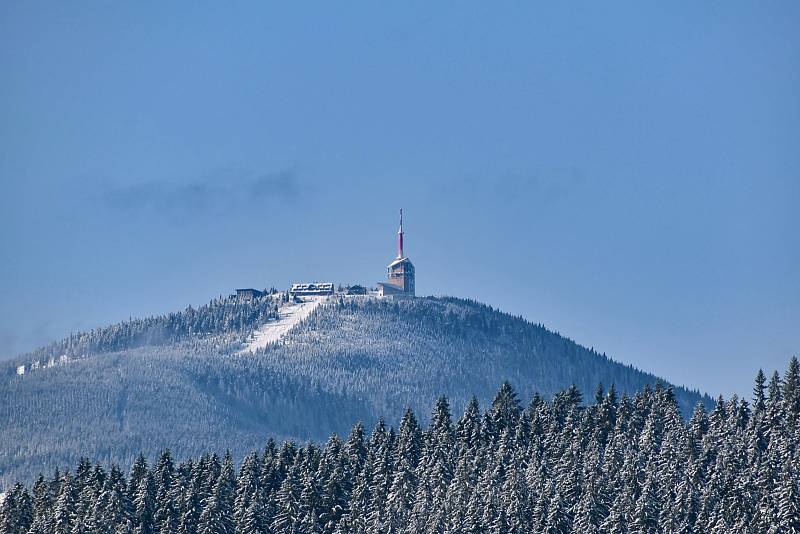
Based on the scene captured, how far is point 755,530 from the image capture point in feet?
647

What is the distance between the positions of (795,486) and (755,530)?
4830 millimetres

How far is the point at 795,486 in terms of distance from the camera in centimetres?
19650
